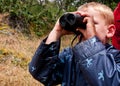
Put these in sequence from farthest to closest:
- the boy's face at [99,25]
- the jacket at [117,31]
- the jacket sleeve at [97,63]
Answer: the jacket at [117,31] < the boy's face at [99,25] < the jacket sleeve at [97,63]

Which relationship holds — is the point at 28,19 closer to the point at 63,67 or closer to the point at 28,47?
the point at 28,47

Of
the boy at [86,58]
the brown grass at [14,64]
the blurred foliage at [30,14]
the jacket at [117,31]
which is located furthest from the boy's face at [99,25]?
the blurred foliage at [30,14]

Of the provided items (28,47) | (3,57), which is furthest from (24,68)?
(28,47)

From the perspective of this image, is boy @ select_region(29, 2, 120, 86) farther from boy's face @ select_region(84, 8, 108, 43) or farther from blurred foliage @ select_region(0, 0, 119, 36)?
blurred foliage @ select_region(0, 0, 119, 36)

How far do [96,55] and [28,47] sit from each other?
6187 millimetres

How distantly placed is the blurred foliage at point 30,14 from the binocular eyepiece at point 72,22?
747 cm

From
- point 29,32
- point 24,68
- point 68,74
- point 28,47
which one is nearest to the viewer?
point 68,74

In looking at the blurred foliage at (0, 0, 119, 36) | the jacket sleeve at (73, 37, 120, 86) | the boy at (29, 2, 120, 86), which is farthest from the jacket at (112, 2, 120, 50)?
the blurred foliage at (0, 0, 119, 36)

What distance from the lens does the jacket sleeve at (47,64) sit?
2.04 metres

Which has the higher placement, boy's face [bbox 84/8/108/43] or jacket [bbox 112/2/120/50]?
boy's face [bbox 84/8/108/43]

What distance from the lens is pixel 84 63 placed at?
1837 millimetres

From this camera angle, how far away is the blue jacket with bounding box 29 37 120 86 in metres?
1.82

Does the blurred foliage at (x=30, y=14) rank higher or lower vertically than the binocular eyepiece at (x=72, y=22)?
lower

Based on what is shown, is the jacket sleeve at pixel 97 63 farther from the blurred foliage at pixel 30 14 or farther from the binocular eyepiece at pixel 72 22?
the blurred foliage at pixel 30 14
